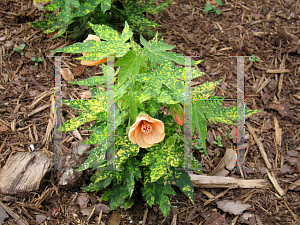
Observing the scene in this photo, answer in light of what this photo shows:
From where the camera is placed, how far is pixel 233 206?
192 cm

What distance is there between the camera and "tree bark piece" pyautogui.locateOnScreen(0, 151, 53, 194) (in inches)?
72.2

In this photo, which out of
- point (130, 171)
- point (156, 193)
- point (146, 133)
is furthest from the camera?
point (156, 193)

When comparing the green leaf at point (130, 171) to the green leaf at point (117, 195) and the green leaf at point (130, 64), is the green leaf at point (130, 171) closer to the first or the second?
the green leaf at point (117, 195)

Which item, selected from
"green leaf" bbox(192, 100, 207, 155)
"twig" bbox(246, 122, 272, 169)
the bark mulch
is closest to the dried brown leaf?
the bark mulch

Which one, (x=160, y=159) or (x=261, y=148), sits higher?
(x=160, y=159)

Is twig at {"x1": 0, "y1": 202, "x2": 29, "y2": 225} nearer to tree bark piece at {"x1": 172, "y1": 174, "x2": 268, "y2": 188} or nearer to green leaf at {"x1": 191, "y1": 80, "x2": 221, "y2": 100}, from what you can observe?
tree bark piece at {"x1": 172, "y1": 174, "x2": 268, "y2": 188}

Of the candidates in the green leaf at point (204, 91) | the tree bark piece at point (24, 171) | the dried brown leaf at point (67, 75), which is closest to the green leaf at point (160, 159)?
the green leaf at point (204, 91)

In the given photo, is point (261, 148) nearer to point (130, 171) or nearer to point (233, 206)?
point (233, 206)

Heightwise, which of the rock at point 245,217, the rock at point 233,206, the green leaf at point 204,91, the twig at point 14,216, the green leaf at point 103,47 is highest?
the green leaf at point 103,47

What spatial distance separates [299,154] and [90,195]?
1.75 metres

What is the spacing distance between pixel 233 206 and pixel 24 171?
1518mm

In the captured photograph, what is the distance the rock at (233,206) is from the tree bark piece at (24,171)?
1.29 meters

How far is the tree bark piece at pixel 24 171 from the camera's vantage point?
183 centimetres

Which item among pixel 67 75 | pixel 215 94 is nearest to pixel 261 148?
pixel 215 94
